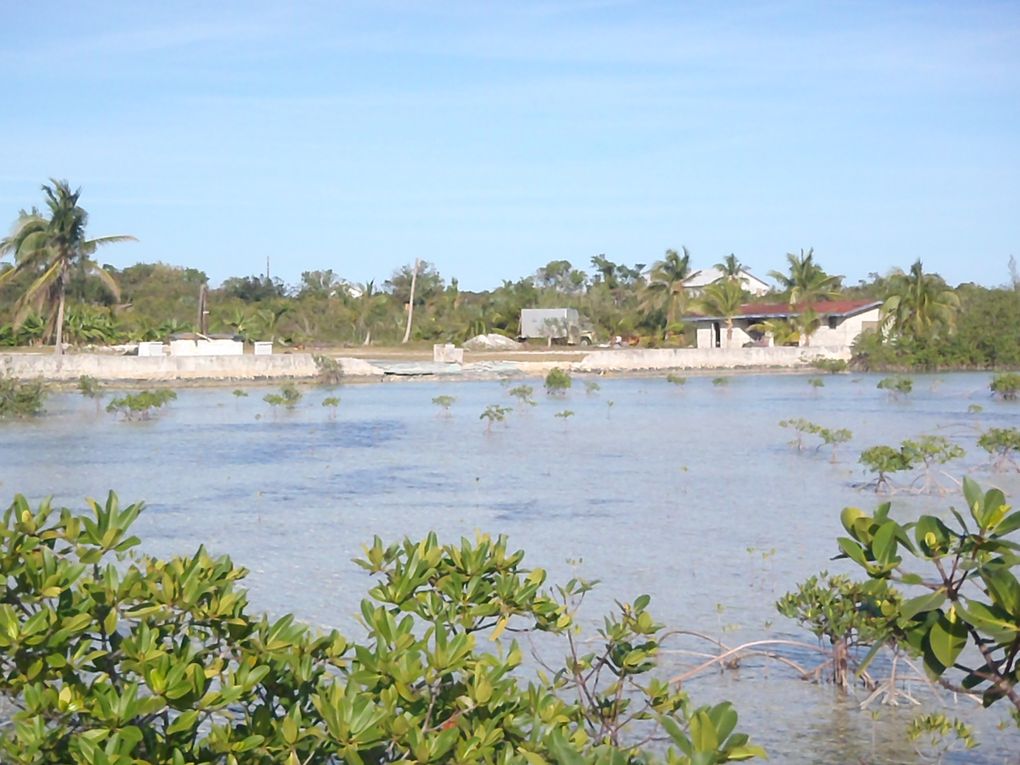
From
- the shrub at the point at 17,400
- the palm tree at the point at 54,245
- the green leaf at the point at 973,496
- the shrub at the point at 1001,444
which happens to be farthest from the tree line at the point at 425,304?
the green leaf at the point at 973,496

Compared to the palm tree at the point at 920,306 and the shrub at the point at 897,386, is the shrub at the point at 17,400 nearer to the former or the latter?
the shrub at the point at 897,386

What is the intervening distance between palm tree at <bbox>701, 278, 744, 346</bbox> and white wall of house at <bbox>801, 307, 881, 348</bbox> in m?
4.09

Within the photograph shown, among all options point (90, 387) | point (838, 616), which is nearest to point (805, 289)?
point (90, 387)

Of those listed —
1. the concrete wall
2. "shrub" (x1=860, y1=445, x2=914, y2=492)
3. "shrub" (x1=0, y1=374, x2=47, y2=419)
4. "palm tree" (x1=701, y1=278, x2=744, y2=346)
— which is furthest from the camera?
"palm tree" (x1=701, y1=278, x2=744, y2=346)

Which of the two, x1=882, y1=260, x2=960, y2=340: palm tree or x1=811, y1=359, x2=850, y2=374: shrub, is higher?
x1=882, y1=260, x2=960, y2=340: palm tree

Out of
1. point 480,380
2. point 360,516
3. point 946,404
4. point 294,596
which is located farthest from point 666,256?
point 294,596

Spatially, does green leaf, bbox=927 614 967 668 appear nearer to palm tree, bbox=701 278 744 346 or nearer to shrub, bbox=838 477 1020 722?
shrub, bbox=838 477 1020 722

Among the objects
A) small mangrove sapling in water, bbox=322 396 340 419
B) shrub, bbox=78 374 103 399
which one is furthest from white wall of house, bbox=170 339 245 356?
small mangrove sapling in water, bbox=322 396 340 419

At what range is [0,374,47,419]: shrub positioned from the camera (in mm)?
32094

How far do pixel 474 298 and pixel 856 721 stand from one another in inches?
A: 3343

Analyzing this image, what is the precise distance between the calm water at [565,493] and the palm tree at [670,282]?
30564 mm

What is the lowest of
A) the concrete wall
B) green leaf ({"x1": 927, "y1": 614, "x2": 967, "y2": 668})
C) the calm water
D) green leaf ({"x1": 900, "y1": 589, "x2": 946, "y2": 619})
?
the calm water

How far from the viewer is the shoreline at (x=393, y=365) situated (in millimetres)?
45156

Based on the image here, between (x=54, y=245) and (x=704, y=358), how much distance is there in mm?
28066
